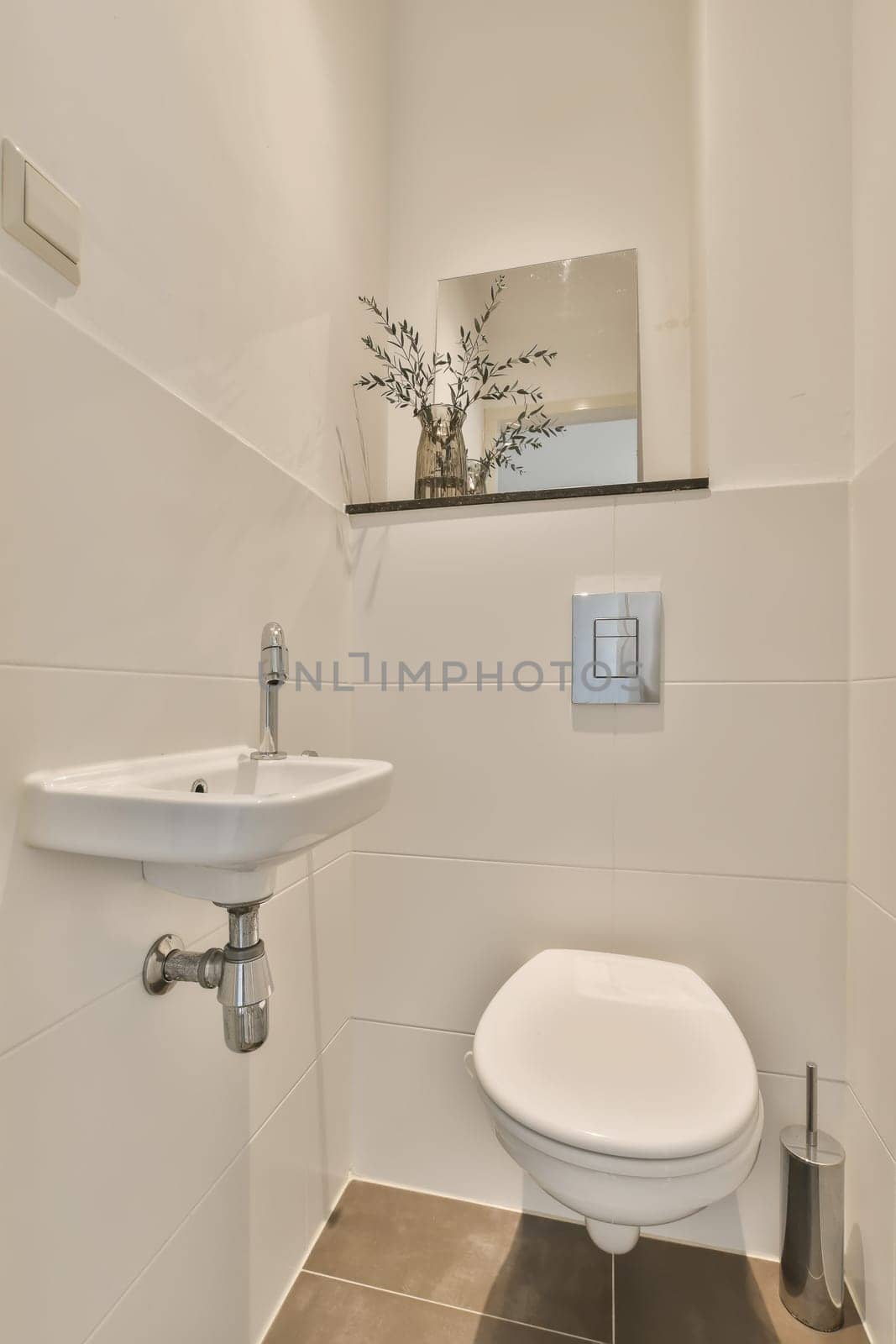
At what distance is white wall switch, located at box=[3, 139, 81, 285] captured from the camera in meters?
0.62

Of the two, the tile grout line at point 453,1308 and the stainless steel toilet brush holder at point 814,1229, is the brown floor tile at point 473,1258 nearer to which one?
the tile grout line at point 453,1308

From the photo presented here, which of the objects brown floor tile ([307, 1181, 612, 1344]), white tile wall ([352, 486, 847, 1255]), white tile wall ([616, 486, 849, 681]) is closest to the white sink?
white tile wall ([352, 486, 847, 1255])

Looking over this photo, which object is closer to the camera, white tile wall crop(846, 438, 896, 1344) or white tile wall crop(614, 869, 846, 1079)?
white tile wall crop(846, 438, 896, 1344)

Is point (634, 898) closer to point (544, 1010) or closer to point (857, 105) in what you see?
point (544, 1010)

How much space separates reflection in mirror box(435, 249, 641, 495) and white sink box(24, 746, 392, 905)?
1008 millimetres

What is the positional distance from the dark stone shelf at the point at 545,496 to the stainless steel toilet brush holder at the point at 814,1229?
981 mm

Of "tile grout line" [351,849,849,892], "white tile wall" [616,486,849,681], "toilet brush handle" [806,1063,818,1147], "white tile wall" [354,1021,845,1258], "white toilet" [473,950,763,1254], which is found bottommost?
"white tile wall" [354,1021,845,1258]

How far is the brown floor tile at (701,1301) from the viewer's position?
1032 millimetres

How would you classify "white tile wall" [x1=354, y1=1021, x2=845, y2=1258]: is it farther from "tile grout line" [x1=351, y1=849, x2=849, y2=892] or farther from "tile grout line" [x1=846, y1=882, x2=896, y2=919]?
"tile grout line" [x1=846, y1=882, x2=896, y2=919]

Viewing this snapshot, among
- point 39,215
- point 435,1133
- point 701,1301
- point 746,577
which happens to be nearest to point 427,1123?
point 435,1133

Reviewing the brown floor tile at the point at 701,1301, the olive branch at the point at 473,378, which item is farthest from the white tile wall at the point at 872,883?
the olive branch at the point at 473,378

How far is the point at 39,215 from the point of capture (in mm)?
650

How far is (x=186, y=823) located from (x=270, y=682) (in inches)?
13.4

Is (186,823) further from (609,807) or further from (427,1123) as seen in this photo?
(427,1123)
